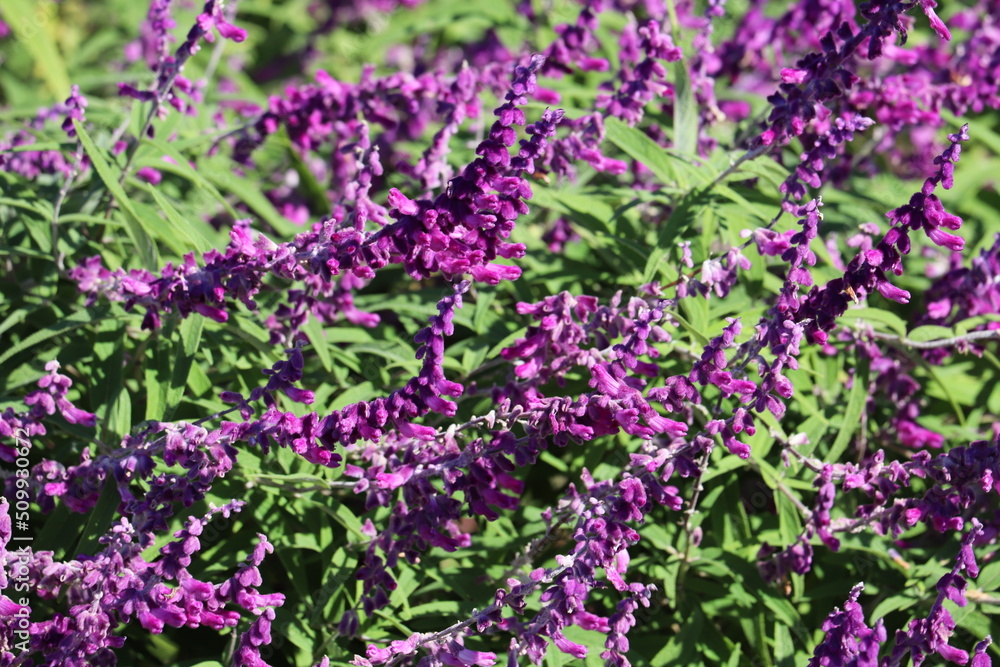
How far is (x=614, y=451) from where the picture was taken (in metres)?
3.99

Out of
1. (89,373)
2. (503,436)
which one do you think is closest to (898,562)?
(503,436)

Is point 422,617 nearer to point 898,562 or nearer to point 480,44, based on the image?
point 898,562

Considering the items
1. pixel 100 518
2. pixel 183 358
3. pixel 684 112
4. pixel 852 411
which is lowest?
pixel 100 518

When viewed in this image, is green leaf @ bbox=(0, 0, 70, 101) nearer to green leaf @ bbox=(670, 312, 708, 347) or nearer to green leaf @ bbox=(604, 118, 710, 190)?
green leaf @ bbox=(604, 118, 710, 190)

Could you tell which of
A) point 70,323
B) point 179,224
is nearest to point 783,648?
point 179,224

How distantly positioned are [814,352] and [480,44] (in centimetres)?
423

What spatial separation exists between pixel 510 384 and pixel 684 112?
167cm

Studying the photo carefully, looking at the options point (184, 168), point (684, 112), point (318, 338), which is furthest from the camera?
point (684, 112)

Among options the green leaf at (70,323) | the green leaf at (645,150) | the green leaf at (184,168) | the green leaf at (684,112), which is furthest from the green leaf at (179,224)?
the green leaf at (684,112)

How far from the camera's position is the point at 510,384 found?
3256 mm

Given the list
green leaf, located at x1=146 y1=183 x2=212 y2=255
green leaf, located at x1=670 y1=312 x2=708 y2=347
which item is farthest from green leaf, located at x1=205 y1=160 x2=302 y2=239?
green leaf, located at x1=670 y1=312 x2=708 y2=347

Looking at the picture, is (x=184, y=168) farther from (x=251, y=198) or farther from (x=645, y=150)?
(x=645, y=150)

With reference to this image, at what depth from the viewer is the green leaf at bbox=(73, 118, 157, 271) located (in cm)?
346

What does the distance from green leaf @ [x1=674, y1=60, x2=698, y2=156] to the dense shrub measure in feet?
0.09
